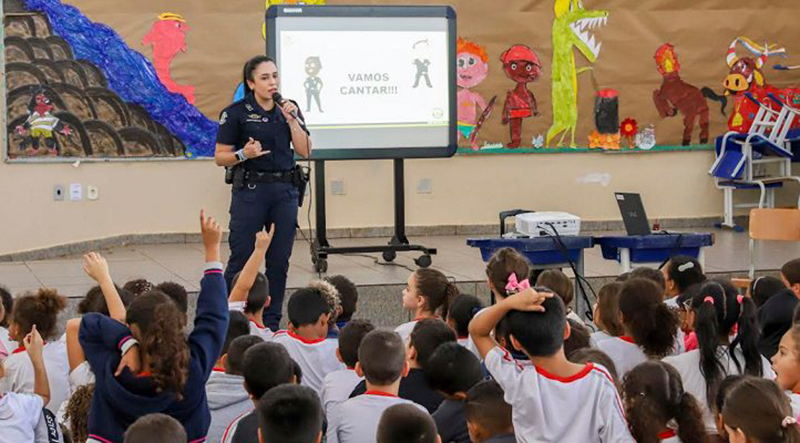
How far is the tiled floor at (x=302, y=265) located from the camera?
6.57m

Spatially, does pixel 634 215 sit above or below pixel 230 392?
above

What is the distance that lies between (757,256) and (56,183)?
16.4ft

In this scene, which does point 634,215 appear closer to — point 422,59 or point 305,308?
point 422,59

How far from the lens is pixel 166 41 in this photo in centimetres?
871

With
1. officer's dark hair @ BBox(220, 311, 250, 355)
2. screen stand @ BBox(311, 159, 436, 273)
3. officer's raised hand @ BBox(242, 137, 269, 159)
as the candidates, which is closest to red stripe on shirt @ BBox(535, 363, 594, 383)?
officer's dark hair @ BBox(220, 311, 250, 355)

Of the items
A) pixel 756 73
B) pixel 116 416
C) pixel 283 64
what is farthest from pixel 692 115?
pixel 116 416

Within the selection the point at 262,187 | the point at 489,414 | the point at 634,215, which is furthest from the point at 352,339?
the point at 634,215

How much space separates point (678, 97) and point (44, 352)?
714 centimetres

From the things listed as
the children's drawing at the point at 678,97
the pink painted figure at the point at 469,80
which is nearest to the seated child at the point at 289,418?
the pink painted figure at the point at 469,80

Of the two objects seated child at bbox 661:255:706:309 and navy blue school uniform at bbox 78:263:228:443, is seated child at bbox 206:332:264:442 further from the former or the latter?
seated child at bbox 661:255:706:309

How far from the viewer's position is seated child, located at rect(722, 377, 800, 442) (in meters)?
2.42

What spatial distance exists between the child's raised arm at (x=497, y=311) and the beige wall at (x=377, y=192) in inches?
236

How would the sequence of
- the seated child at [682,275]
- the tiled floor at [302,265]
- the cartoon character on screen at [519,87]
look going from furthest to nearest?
the cartoon character on screen at [519,87]
the tiled floor at [302,265]
the seated child at [682,275]

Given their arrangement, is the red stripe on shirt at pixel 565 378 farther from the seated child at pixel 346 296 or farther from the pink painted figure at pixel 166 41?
the pink painted figure at pixel 166 41
